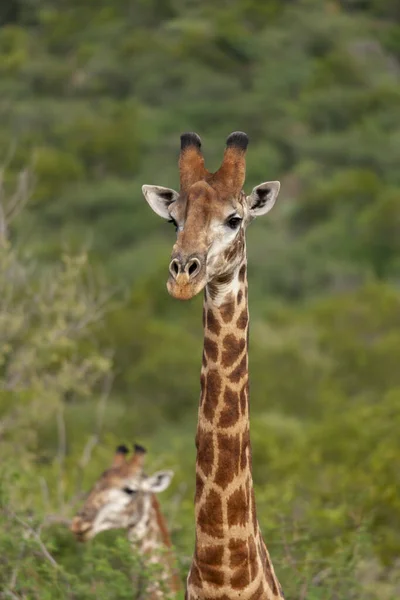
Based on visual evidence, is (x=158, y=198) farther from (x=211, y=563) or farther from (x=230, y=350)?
(x=211, y=563)

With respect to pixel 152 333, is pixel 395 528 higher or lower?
lower

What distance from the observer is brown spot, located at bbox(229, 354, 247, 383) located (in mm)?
6043

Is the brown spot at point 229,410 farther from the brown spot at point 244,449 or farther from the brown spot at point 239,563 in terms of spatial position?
the brown spot at point 239,563

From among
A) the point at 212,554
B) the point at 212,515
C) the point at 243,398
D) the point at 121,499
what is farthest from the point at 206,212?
the point at 121,499

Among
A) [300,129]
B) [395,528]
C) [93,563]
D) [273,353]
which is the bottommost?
[93,563]

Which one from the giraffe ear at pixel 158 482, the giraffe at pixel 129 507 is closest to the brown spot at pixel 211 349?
the giraffe at pixel 129 507

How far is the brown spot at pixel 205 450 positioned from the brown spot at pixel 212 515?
0.37ft

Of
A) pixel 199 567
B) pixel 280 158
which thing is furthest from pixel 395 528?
pixel 280 158

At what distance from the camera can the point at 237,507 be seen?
19.9 ft

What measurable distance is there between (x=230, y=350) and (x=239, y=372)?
0.11 metres

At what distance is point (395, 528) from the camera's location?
49.2 feet

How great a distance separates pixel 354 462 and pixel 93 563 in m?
13.4

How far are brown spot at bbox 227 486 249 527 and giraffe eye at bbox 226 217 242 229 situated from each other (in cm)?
121

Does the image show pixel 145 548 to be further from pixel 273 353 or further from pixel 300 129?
pixel 300 129
